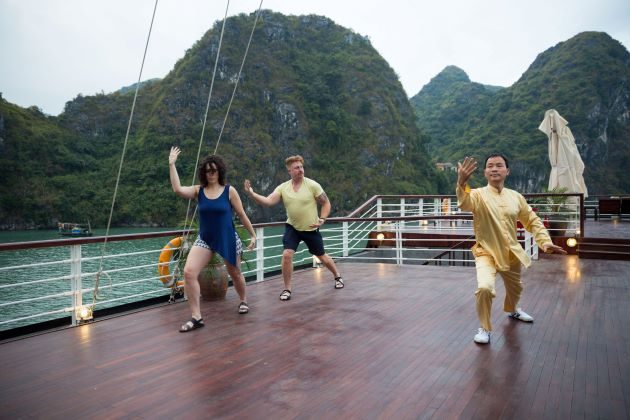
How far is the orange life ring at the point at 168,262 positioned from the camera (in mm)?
4621

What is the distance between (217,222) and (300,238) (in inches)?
53.6

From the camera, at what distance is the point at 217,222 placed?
11.9ft

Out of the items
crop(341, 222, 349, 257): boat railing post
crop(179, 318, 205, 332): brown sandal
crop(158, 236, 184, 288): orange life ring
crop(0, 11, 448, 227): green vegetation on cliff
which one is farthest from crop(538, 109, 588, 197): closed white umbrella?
crop(0, 11, 448, 227): green vegetation on cliff

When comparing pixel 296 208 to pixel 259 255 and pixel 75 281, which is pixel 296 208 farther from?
pixel 75 281

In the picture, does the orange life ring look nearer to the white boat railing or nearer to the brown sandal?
the white boat railing

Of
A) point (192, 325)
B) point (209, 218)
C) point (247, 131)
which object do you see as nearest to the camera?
point (192, 325)

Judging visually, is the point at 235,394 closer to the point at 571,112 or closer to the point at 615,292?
the point at 615,292

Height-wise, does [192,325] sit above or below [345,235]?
below

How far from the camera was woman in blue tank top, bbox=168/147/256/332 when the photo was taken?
3.54 m

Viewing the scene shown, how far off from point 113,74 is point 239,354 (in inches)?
6339

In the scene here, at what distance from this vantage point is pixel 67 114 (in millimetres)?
65562

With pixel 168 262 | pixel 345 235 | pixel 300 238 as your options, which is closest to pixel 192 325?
pixel 168 262

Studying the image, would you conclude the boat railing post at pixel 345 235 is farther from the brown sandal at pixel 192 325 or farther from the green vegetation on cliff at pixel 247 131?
the green vegetation on cliff at pixel 247 131

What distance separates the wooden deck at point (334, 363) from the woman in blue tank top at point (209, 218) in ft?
1.27
